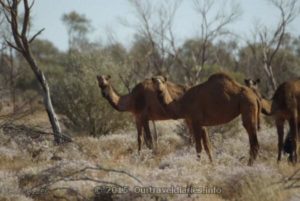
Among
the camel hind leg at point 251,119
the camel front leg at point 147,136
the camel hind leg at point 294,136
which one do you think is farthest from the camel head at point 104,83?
the camel hind leg at point 294,136

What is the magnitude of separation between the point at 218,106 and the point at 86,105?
10.5 m

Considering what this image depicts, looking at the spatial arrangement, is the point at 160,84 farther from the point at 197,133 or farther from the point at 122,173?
the point at 122,173

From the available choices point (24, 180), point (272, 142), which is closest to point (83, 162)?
point (24, 180)

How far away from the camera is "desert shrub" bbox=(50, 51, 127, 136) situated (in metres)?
23.2

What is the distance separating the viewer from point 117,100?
17484 mm

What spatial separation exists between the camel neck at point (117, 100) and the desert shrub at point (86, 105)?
563 centimetres

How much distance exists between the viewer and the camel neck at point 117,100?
56.6 feet

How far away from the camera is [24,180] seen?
11.5m

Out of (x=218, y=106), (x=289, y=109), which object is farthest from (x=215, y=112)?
(x=289, y=109)

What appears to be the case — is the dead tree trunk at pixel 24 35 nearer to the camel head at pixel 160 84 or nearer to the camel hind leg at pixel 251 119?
the camel head at pixel 160 84

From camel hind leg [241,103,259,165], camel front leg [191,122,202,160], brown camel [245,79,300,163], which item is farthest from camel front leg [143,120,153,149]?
brown camel [245,79,300,163]

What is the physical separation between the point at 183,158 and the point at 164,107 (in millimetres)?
2329

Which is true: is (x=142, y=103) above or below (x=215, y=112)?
above

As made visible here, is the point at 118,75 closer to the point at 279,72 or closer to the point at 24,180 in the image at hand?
the point at 24,180
